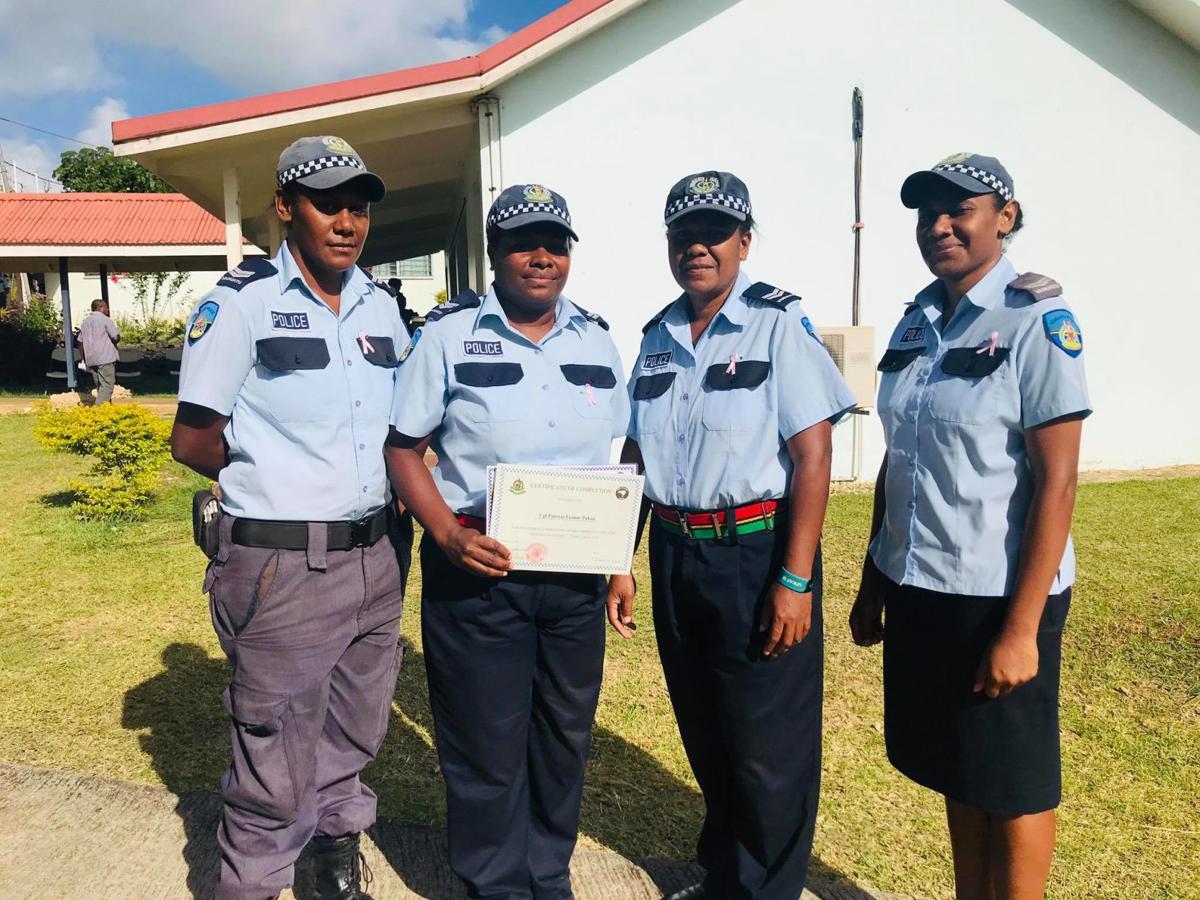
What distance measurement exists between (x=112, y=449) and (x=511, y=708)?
6.06m

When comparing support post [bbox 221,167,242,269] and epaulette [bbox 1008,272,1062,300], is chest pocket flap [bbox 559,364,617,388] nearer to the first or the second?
epaulette [bbox 1008,272,1062,300]

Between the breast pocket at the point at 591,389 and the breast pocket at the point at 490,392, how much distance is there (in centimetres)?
14

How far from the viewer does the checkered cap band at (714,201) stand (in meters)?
2.14

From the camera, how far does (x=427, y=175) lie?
31.1 ft

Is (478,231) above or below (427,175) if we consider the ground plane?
below

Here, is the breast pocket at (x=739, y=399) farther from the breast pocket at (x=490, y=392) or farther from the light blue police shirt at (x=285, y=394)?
the light blue police shirt at (x=285, y=394)

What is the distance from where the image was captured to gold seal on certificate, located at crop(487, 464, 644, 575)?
206 cm

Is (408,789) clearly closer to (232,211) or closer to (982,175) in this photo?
(982,175)

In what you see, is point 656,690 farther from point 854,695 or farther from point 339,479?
point 339,479

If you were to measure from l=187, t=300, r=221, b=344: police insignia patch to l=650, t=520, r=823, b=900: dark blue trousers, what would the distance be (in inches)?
48.9

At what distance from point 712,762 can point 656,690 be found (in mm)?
1503

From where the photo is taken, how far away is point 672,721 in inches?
141

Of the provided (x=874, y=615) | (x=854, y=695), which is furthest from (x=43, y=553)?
(x=874, y=615)

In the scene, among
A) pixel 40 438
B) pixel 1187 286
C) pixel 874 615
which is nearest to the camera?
pixel 874 615
